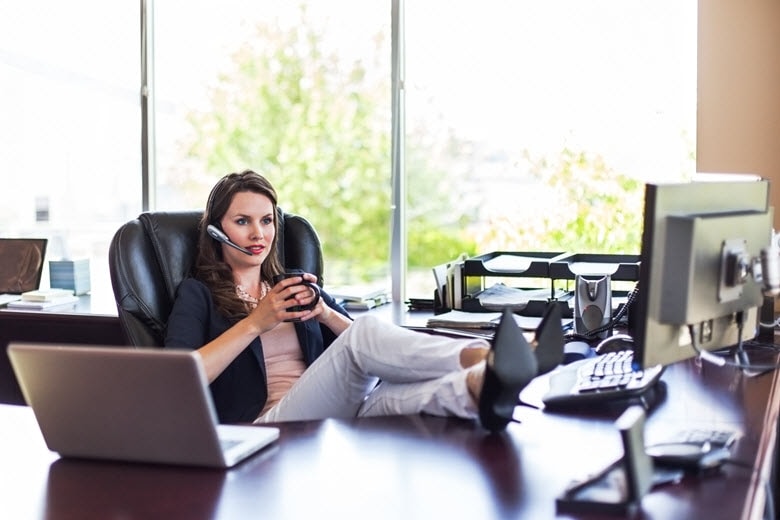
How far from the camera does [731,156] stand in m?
3.20

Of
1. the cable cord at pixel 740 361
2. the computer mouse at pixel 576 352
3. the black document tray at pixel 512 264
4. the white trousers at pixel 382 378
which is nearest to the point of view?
the white trousers at pixel 382 378

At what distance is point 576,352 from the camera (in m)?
2.38

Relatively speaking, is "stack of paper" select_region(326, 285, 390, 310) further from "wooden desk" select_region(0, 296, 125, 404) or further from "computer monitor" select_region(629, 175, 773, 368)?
"computer monitor" select_region(629, 175, 773, 368)

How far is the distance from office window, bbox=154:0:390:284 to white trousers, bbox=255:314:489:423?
1.82 meters

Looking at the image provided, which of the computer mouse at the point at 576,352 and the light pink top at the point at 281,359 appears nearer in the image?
the computer mouse at the point at 576,352

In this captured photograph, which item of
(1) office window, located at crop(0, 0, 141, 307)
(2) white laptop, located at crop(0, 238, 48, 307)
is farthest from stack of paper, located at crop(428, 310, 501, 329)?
(1) office window, located at crop(0, 0, 141, 307)

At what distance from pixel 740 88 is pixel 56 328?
247cm

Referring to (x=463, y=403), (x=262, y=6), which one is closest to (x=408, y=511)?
(x=463, y=403)

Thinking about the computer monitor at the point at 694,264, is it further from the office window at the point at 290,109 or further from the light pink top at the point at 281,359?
the office window at the point at 290,109

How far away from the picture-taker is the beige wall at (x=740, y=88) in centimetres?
315

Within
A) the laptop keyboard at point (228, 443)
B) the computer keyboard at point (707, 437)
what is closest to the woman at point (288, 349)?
the computer keyboard at point (707, 437)

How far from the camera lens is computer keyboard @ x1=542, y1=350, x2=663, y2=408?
193cm

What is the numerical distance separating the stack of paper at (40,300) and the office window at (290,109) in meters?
0.81

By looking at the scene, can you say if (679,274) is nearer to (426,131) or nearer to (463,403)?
(463,403)
